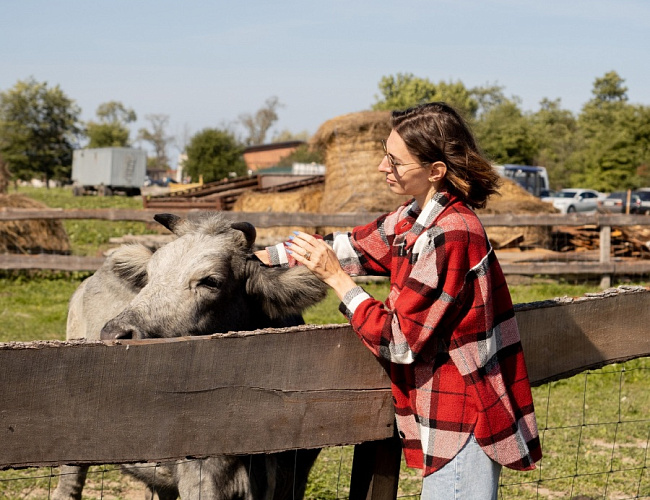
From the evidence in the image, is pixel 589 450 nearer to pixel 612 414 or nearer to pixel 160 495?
pixel 612 414

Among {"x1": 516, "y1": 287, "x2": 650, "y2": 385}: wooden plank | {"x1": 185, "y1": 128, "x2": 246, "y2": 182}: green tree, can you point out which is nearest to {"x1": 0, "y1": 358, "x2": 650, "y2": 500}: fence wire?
{"x1": 516, "y1": 287, "x2": 650, "y2": 385}: wooden plank

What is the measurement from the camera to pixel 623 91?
103562 mm

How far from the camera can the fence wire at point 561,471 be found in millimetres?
5438

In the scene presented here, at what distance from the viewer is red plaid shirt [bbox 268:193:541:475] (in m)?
2.40

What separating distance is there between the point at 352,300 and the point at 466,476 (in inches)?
26.0

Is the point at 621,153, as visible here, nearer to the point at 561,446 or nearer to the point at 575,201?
the point at 575,201

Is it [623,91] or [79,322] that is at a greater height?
[623,91]

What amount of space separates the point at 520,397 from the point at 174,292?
176 cm

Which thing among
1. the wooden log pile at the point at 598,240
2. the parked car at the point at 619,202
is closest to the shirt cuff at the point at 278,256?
the wooden log pile at the point at 598,240

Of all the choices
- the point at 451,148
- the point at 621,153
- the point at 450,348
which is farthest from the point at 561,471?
the point at 621,153

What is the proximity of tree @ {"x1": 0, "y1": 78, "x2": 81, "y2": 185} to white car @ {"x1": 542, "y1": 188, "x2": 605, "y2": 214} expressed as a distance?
155ft

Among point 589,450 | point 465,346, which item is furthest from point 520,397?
point 589,450

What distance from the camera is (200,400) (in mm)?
2260

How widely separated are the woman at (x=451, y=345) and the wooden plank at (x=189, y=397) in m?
0.13
